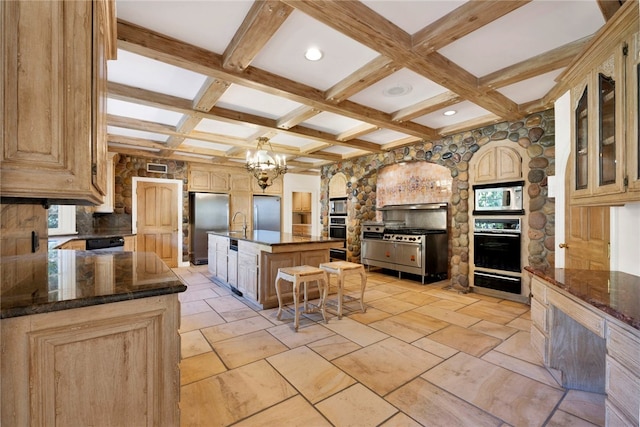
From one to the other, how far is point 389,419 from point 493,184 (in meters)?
3.62

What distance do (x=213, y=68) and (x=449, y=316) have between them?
3.56 meters

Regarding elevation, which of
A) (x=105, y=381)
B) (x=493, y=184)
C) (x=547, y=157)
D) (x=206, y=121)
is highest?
(x=206, y=121)

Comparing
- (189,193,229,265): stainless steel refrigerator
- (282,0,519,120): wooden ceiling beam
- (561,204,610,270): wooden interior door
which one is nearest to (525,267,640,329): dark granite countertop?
(561,204,610,270): wooden interior door

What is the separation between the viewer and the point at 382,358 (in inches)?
89.3

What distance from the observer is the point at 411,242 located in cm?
477

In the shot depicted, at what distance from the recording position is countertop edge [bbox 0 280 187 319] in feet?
2.92

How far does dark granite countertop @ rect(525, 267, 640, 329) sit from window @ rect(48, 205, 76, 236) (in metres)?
6.11

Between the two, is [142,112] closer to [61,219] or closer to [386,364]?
[61,219]

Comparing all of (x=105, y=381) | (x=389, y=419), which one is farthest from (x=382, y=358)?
(x=105, y=381)

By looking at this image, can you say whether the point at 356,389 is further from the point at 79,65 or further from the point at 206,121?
the point at 206,121

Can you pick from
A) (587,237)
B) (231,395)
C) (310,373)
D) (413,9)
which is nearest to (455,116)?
(587,237)

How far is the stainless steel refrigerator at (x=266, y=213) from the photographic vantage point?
728 centimetres

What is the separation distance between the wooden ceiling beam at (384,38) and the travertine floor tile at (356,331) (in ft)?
Answer: 8.15

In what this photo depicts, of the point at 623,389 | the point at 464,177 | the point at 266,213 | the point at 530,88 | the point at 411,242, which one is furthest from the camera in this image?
the point at 266,213
